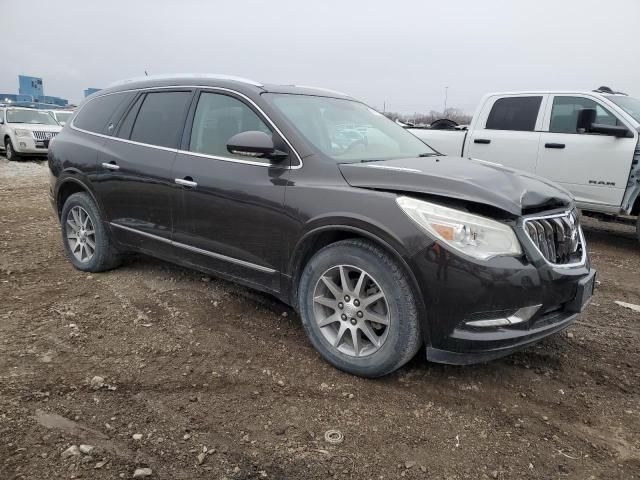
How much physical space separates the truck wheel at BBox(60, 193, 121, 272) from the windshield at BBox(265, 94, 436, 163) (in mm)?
2187

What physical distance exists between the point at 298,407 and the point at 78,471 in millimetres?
1085

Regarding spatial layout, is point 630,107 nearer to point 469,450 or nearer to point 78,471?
point 469,450

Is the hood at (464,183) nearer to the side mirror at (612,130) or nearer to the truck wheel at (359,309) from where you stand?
the truck wheel at (359,309)

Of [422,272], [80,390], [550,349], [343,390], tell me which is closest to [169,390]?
[80,390]

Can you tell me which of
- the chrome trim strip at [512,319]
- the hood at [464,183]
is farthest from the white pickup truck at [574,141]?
the chrome trim strip at [512,319]

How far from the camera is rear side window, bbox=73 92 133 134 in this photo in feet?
14.8

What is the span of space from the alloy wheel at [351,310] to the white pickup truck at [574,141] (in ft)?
15.9

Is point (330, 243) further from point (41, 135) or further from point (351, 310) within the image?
point (41, 135)

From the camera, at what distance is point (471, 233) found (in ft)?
8.56

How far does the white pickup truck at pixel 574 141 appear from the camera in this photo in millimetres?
6156

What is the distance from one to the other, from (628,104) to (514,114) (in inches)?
56.1

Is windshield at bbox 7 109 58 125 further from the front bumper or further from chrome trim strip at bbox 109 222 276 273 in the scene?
the front bumper

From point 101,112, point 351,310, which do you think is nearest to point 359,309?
point 351,310

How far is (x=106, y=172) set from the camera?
4.33 meters
